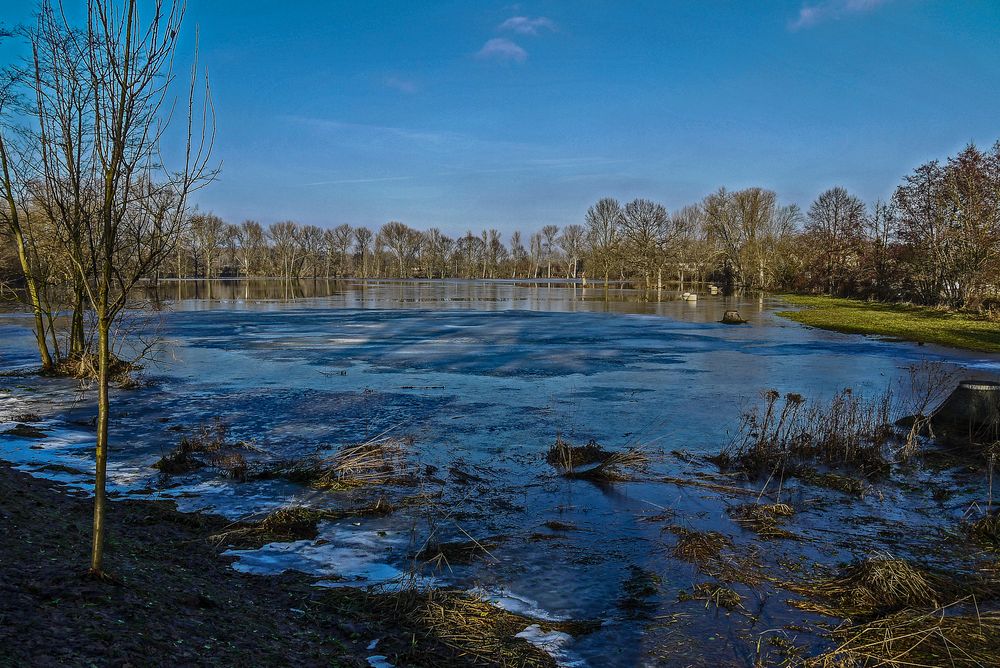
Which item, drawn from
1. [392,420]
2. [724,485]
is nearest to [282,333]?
[392,420]

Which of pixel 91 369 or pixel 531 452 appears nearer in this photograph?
pixel 531 452

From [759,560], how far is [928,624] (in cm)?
140

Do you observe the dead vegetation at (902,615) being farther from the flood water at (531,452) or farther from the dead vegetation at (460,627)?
the dead vegetation at (460,627)

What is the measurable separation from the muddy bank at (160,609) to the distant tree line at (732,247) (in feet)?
7.24

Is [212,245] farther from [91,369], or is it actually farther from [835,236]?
[91,369]

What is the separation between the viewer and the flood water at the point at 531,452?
494 centimetres

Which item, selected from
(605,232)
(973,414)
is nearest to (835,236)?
(605,232)

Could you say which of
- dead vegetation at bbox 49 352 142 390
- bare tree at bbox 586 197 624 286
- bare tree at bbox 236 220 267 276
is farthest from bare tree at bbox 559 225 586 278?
dead vegetation at bbox 49 352 142 390

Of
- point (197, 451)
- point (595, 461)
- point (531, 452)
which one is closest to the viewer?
point (595, 461)

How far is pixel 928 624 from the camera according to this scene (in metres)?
4.28

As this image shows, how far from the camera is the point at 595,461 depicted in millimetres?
8273

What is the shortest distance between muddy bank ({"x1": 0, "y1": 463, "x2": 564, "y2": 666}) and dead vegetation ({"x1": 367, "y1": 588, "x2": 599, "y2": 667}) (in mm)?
23

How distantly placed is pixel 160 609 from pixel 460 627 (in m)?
1.85

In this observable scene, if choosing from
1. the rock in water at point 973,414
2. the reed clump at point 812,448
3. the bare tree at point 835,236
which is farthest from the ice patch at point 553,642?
the bare tree at point 835,236
